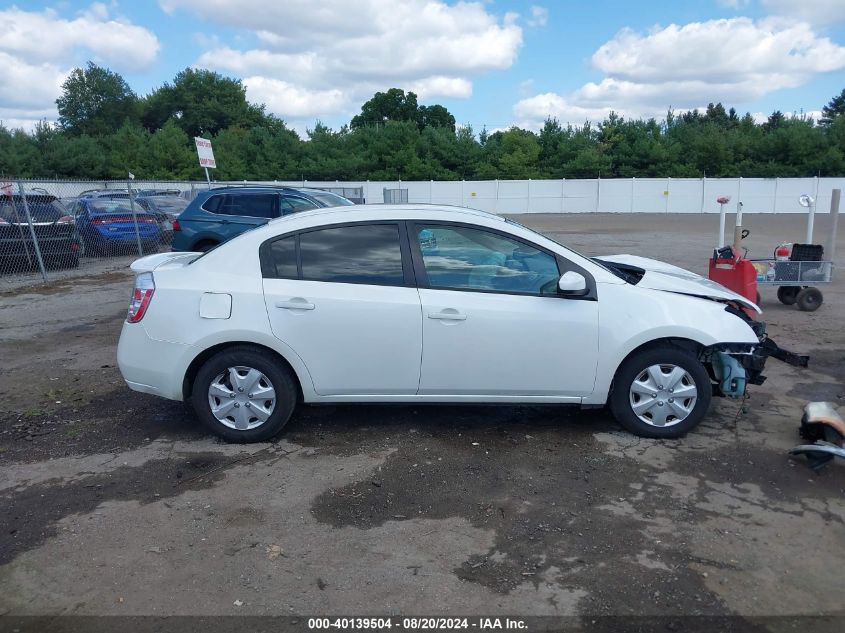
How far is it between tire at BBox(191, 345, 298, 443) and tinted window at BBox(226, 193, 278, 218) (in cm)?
730

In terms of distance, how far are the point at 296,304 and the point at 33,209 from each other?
11110 millimetres

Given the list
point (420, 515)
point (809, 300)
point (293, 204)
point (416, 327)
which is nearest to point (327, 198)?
point (293, 204)

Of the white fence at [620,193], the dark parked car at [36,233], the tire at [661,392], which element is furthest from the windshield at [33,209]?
the white fence at [620,193]

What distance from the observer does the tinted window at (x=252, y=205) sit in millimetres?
11688

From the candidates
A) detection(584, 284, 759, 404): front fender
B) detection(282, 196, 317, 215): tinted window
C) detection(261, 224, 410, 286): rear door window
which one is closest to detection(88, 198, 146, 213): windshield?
detection(282, 196, 317, 215): tinted window

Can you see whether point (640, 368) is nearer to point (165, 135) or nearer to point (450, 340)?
point (450, 340)

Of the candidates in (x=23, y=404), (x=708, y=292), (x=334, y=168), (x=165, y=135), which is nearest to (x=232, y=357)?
(x=23, y=404)

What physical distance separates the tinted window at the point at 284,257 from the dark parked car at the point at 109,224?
496 inches

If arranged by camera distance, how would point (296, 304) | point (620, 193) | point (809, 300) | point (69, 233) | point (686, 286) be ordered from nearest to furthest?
point (296, 304) → point (686, 286) → point (809, 300) → point (69, 233) → point (620, 193)

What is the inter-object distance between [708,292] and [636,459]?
1399 mm

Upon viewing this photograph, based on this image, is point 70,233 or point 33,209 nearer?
point 33,209

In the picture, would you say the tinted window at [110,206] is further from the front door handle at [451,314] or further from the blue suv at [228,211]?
the front door handle at [451,314]

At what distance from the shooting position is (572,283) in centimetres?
457

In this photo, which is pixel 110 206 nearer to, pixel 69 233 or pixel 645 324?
pixel 69 233
